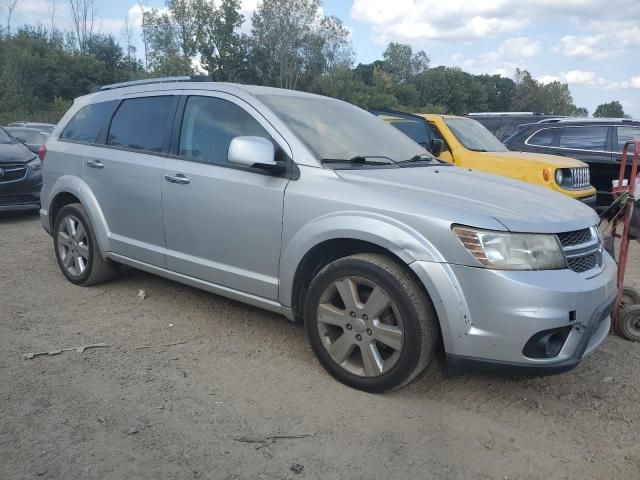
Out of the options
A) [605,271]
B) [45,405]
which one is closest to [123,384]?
[45,405]

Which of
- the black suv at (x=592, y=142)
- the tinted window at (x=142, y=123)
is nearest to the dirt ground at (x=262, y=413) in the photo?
the tinted window at (x=142, y=123)

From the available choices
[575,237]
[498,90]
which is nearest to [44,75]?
[575,237]

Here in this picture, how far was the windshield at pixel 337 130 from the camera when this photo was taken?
358 cm

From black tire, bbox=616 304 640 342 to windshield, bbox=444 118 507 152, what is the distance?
3806 millimetres

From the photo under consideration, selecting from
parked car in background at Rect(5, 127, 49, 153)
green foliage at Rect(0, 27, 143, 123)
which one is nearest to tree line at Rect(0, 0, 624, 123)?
green foliage at Rect(0, 27, 143, 123)

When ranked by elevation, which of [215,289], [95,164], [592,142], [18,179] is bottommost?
[215,289]

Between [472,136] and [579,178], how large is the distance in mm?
1542

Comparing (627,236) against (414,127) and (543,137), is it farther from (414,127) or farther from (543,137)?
(543,137)

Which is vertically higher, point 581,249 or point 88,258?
point 581,249

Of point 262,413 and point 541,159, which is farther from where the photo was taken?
point 541,159

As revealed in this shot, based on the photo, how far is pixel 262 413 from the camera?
2.92 meters

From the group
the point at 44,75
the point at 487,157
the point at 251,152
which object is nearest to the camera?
the point at 251,152

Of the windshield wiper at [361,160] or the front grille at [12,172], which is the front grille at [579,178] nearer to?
the windshield wiper at [361,160]

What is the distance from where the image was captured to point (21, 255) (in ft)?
20.1
